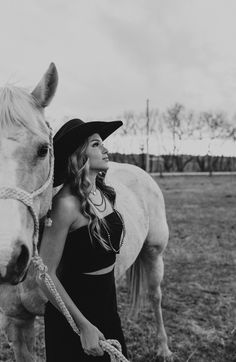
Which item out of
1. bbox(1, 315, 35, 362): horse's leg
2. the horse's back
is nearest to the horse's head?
bbox(1, 315, 35, 362): horse's leg

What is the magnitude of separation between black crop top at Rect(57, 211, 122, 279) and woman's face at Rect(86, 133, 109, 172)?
0.99ft

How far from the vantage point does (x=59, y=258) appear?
180 centimetres

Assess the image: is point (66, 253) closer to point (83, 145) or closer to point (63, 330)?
point (63, 330)

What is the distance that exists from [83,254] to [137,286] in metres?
2.07

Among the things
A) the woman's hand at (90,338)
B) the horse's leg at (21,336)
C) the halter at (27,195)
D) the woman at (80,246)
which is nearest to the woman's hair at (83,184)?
the woman at (80,246)

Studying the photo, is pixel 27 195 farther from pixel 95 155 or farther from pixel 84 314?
pixel 84 314

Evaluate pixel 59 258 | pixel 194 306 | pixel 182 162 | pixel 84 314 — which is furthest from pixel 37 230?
pixel 182 162

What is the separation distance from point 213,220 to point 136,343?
21.6 ft

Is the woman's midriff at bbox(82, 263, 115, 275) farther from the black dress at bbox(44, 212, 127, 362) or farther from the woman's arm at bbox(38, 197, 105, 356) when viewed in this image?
the woman's arm at bbox(38, 197, 105, 356)

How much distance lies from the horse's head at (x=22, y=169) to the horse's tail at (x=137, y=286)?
227cm

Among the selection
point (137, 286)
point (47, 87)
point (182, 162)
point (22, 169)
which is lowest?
point (182, 162)

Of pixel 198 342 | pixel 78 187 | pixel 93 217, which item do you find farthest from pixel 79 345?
pixel 198 342

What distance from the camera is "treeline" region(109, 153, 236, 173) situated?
42.0 m

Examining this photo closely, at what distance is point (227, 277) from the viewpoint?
5.23 meters
